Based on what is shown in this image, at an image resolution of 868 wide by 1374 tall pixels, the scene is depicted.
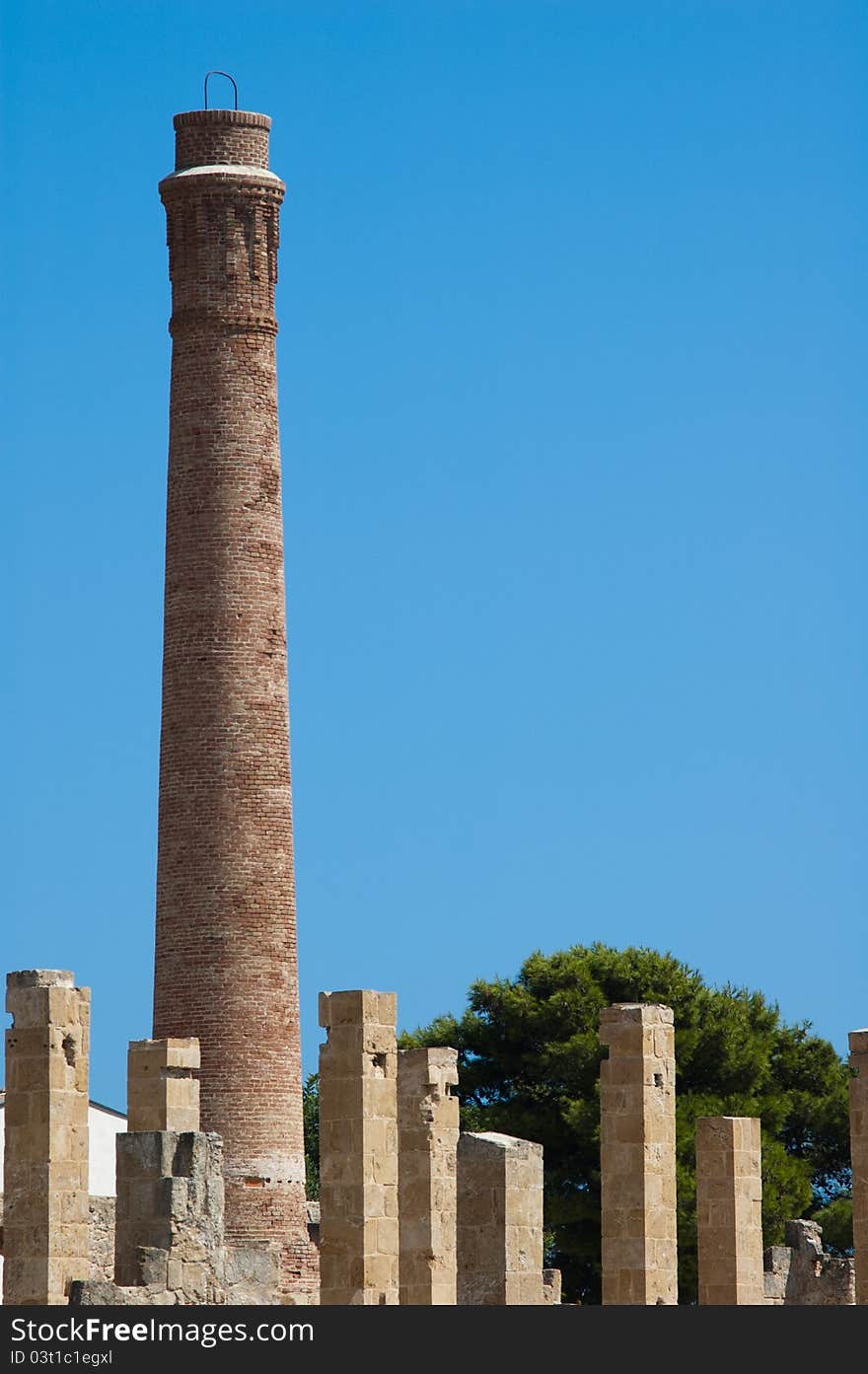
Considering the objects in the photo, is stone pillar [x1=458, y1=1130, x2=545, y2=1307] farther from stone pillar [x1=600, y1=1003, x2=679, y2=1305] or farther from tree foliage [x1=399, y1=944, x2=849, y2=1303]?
tree foliage [x1=399, y1=944, x2=849, y2=1303]

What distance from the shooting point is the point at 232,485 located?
41.4 meters

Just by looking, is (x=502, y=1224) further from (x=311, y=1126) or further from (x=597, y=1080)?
(x=311, y=1126)

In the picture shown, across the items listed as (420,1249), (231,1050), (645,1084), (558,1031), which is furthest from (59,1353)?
(558,1031)

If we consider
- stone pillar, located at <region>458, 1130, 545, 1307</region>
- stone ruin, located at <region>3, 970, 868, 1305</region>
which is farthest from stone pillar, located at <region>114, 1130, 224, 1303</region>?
stone pillar, located at <region>458, 1130, 545, 1307</region>

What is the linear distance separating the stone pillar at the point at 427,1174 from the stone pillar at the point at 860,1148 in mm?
4177

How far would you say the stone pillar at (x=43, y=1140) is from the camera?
23.4 m

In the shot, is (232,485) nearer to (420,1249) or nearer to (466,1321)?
(420,1249)

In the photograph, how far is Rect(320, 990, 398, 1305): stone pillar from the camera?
23969 mm

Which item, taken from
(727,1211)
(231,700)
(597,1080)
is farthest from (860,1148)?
(597,1080)

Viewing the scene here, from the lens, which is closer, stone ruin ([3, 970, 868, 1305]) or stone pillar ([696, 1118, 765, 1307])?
stone ruin ([3, 970, 868, 1305])

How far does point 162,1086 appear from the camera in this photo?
1128 inches

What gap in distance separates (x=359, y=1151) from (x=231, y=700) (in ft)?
56.3

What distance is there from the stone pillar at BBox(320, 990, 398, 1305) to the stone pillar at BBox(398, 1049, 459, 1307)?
0.55 metres

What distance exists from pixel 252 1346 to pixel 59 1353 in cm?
117
